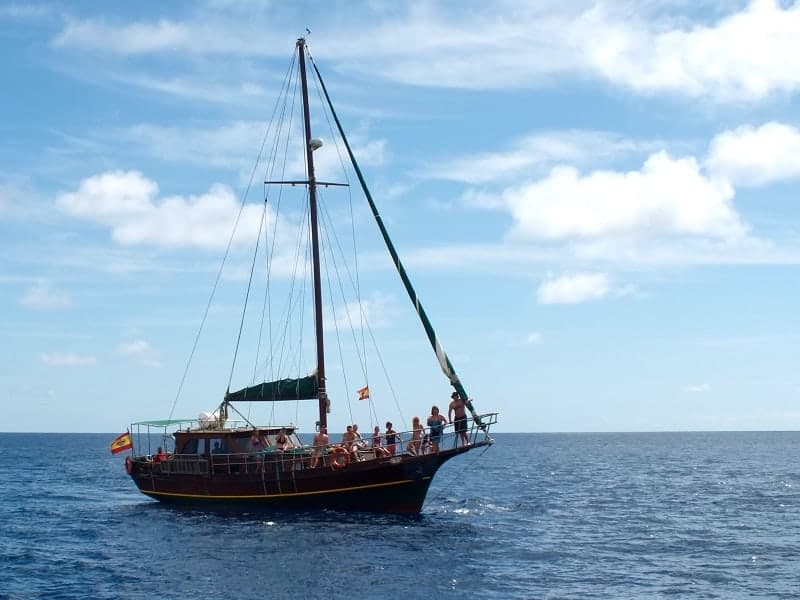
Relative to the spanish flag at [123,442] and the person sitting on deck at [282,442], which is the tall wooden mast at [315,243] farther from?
the spanish flag at [123,442]

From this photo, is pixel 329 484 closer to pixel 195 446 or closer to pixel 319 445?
pixel 319 445

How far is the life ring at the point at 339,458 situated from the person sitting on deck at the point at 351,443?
A: 0.16 meters

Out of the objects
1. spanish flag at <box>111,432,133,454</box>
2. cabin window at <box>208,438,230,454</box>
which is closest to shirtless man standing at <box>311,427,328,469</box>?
cabin window at <box>208,438,230,454</box>

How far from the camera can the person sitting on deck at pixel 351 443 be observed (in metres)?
33.0

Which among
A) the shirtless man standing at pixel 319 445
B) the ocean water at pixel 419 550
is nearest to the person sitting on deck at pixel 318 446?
the shirtless man standing at pixel 319 445

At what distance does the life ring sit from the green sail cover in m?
3.78

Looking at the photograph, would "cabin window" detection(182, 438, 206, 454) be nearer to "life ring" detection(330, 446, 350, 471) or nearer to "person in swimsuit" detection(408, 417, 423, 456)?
"life ring" detection(330, 446, 350, 471)

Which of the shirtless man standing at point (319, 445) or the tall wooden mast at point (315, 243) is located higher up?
the tall wooden mast at point (315, 243)

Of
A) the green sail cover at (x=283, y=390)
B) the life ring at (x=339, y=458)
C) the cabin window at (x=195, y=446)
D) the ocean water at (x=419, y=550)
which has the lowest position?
the ocean water at (x=419, y=550)

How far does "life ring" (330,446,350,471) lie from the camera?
3291 centimetres

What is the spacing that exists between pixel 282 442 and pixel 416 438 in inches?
238

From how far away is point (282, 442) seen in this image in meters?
35.6

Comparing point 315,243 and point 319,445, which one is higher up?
point 315,243

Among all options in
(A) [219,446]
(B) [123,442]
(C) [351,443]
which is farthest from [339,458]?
(B) [123,442]
